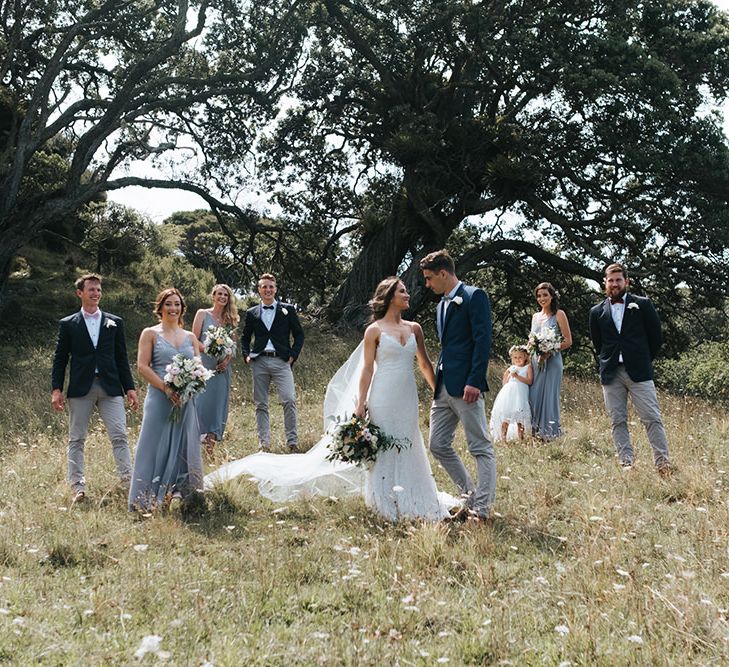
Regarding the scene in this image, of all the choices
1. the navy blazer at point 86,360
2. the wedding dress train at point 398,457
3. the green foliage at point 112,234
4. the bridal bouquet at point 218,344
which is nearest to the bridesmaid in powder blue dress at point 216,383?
the bridal bouquet at point 218,344

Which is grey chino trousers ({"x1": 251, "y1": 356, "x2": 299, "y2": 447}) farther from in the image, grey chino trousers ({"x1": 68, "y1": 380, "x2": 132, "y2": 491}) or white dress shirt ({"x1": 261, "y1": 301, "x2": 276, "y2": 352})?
grey chino trousers ({"x1": 68, "y1": 380, "x2": 132, "y2": 491})

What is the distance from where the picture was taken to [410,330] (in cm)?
691

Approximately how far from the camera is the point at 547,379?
10797mm

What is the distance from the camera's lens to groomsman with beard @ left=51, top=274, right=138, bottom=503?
7.64m

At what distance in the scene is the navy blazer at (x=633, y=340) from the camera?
8.19m

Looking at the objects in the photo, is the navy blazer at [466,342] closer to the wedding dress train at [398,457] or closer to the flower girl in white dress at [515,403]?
the wedding dress train at [398,457]

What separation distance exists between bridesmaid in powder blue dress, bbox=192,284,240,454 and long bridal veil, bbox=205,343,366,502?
164 centimetres

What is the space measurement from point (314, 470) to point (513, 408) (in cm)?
384

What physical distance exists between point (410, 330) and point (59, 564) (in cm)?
343

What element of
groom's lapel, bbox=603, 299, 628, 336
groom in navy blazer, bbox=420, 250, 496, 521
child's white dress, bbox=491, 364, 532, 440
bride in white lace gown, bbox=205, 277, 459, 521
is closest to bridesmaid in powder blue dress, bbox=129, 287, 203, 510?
bride in white lace gown, bbox=205, 277, 459, 521

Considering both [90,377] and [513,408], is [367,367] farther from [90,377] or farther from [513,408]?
[513,408]

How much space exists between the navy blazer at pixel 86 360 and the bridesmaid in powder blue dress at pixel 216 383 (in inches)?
84.6

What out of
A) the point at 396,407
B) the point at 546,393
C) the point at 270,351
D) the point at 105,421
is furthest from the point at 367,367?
the point at 546,393

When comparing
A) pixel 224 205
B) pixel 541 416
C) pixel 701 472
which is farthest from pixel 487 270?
pixel 701 472
